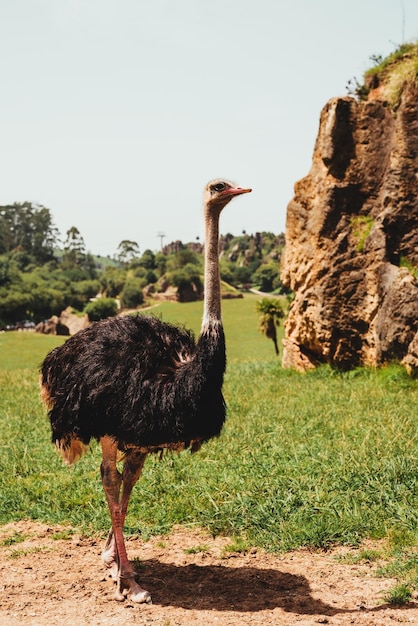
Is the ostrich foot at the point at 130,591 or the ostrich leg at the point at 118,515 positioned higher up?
the ostrich leg at the point at 118,515

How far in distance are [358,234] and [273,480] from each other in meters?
7.84

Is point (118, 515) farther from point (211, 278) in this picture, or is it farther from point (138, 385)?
point (211, 278)

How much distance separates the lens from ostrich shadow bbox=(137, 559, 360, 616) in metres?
4.54

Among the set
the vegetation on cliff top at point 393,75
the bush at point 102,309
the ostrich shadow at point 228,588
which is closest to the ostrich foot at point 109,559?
the ostrich shadow at point 228,588

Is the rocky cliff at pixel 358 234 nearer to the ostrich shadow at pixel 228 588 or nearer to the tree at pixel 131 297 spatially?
the ostrich shadow at pixel 228 588

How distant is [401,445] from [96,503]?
299 centimetres

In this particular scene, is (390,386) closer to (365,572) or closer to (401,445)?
(401,445)

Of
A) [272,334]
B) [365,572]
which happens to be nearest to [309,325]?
[365,572]

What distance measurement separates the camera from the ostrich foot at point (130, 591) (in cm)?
463

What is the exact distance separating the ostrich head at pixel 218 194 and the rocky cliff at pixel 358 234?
7535 mm

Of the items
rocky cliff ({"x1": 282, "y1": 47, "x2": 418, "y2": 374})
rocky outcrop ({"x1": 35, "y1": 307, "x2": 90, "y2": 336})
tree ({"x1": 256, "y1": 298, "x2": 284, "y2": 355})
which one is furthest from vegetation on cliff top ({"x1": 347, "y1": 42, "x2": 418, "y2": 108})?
rocky outcrop ({"x1": 35, "y1": 307, "x2": 90, "y2": 336})

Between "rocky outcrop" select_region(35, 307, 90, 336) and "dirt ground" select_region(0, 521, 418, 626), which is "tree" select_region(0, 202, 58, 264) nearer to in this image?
"rocky outcrop" select_region(35, 307, 90, 336)

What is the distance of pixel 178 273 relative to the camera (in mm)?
76562

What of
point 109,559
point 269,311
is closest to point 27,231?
point 269,311
